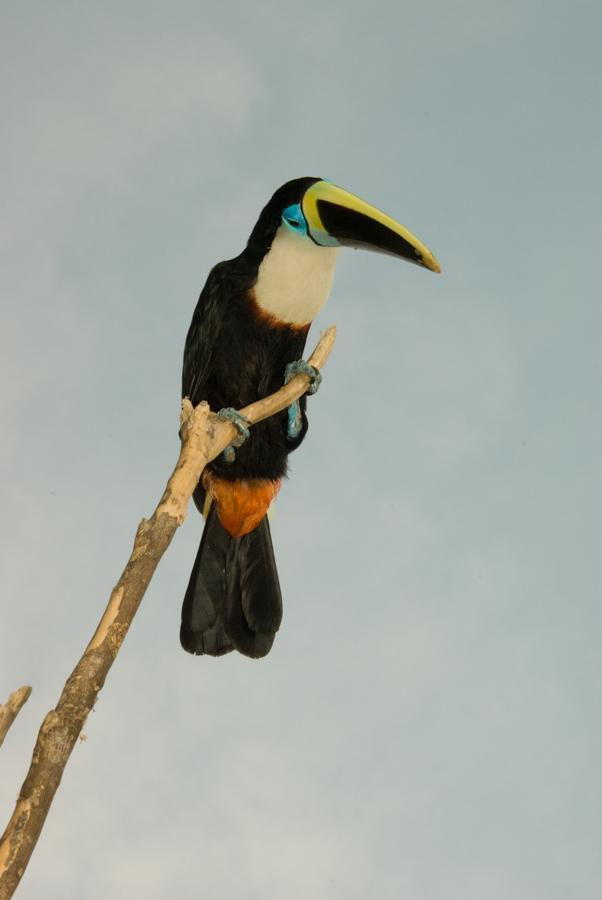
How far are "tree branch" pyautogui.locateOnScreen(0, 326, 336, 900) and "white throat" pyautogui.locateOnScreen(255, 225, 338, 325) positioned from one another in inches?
28.1

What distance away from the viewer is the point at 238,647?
362 centimetres

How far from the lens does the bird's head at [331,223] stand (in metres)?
3.37

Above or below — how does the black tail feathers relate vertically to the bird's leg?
below

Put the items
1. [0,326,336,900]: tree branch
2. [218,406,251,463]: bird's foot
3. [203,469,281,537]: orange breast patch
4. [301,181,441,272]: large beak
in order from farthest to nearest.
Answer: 1. [203,469,281,537]: orange breast patch
2. [301,181,441,272]: large beak
3. [218,406,251,463]: bird's foot
4. [0,326,336,900]: tree branch

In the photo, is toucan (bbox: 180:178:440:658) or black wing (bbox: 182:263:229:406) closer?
toucan (bbox: 180:178:440:658)

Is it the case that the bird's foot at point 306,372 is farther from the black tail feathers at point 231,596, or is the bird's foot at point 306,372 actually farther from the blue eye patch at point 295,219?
the black tail feathers at point 231,596

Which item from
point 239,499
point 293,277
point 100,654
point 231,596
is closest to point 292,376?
point 293,277

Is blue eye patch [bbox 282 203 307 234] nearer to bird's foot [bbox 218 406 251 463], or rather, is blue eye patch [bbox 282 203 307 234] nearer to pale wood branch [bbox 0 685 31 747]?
bird's foot [bbox 218 406 251 463]

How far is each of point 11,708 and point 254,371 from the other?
1767mm

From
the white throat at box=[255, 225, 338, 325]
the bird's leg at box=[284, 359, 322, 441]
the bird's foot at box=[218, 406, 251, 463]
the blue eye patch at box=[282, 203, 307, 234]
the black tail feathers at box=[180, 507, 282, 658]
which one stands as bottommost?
the black tail feathers at box=[180, 507, 282, 658]

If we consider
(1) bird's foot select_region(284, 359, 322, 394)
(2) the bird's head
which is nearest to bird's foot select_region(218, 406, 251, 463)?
(1) bird's foot select_region(284, 359, 322, 394)

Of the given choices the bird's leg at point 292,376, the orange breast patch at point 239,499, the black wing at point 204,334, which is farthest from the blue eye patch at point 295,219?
the orange breast patch at point 239,499

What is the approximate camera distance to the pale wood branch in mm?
2330

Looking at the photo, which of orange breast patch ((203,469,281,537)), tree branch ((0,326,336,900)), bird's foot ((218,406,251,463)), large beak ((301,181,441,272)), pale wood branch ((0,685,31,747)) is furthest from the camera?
orange breast patch ((203,469,281,537))
